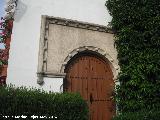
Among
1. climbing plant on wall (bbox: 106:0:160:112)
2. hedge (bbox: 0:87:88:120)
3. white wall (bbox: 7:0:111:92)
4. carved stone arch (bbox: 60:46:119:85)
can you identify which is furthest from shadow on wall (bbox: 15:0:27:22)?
climbing plant on wall (bbox: 106:0:160:112)

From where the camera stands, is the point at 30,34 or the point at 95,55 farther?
the point at 95,55

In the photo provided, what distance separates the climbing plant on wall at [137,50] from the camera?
366 inches

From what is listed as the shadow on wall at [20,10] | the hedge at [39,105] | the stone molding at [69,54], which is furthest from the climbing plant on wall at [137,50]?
the shadow on wall at [20,10]

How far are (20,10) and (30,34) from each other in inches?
31.8

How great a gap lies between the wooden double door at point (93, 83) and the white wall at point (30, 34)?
0.73 metres

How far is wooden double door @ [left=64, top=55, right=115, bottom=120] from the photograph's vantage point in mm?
9398

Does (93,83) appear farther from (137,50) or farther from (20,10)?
(20,10)

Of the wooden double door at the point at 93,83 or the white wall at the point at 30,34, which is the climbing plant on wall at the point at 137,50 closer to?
the wooden double door at the point at 93,83

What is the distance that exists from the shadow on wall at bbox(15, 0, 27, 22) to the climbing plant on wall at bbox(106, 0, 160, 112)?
3.00 meters

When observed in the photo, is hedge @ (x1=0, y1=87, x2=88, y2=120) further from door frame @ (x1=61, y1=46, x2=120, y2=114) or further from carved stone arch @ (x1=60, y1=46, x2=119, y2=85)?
carved stone arch @ (x1=60, y1=46, x2=119, y2=85)

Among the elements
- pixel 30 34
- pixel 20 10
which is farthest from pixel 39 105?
pixel 20 10

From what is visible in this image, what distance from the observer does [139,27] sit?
392 inches

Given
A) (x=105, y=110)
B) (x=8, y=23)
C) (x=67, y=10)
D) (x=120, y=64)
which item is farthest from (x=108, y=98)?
(x=8, y=23)

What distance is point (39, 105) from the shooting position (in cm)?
668
